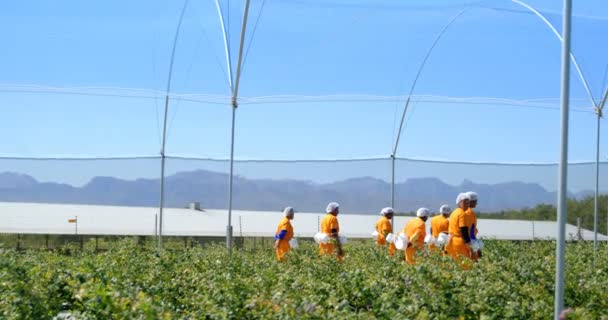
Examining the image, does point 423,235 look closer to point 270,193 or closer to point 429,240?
point 429,240

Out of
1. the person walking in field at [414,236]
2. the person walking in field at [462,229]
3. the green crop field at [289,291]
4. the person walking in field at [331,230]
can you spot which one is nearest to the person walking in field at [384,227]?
the person walking in field at [331,230]

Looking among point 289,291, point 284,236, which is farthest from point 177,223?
point 289,291

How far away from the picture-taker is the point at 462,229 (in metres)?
11.5

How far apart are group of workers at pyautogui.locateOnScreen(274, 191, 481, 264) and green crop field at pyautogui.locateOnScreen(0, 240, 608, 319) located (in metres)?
1.65

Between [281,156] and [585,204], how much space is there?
26.7 ft

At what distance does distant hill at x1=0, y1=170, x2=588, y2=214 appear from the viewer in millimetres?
16750

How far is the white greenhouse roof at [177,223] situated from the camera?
56.5 feet

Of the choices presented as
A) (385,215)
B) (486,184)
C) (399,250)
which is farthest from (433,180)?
(399,250)

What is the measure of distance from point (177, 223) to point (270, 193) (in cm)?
Answer: 288

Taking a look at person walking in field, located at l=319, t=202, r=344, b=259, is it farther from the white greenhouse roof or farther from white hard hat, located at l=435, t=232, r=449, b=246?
the white greenhouse roof

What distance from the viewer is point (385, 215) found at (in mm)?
14305

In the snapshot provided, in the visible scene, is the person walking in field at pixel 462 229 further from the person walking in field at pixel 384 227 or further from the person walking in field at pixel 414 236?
the person walking in field at pixel 384 227

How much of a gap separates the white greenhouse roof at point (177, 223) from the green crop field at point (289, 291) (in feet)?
27.0

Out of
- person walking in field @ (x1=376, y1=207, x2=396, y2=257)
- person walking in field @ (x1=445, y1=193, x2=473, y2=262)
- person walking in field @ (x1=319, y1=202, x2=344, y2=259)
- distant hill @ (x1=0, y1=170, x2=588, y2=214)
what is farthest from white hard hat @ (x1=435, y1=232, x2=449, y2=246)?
distant hill @ (x1=0, y1=170, x2=588, y2=214)
